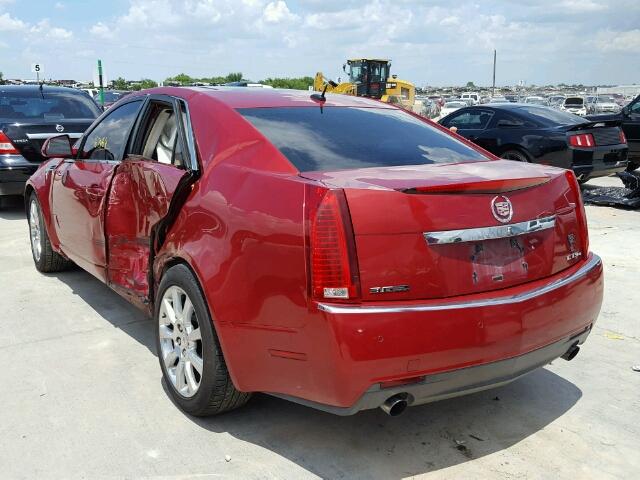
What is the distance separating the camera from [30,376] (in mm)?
3664

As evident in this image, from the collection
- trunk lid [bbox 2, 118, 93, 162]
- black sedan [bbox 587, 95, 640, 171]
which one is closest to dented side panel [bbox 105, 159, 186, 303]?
trunk lid [bbox 2, 118, 93, 162]

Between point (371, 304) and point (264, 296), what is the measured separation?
1.57 feet

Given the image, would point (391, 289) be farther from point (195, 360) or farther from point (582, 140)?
point (582, 140)

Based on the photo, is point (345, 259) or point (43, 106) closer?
point (345, 259)

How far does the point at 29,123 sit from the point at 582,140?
7.92 meters

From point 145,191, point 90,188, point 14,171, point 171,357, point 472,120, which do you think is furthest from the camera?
point 472,120

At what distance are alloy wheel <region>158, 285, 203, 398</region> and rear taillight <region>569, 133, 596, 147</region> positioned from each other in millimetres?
7878

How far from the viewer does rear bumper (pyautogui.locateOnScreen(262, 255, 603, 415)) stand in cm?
237

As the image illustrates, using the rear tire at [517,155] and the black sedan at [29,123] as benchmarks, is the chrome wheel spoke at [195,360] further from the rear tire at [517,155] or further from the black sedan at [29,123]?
the rear tire at [517,155]

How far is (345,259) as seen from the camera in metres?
2.40

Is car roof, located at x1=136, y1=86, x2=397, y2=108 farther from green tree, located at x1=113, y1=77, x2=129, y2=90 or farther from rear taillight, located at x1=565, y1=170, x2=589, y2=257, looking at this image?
green tree, located at x1=113, y1=77, x2=129, y2=90

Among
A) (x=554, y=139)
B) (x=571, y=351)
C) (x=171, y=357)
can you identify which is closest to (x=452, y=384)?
(x=571, y=351)

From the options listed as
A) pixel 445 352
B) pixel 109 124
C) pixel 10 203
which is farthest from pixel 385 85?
pixel 445 352

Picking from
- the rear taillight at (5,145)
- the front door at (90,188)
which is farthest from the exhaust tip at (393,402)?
the rear taillight at (5,145)
